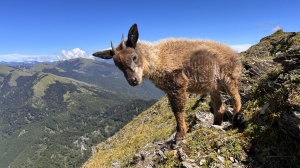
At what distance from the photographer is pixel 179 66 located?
6.66 meters

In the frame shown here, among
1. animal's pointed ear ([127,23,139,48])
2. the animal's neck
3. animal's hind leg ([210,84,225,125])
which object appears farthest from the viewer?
animal's hind leg ([210,84,225,125])

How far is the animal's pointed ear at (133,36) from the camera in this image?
634 centimetres

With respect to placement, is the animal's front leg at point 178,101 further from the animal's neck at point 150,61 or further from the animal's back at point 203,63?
the animal's neck at point 150,61

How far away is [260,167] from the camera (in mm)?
4699

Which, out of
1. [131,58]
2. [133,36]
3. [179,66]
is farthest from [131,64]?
[179,66]

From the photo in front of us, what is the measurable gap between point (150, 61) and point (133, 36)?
4.17ft

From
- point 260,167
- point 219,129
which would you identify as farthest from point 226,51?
point 260,167

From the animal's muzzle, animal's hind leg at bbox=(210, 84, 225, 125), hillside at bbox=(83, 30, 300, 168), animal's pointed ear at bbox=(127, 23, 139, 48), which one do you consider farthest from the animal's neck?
animal's hind leg at bbox=(210, 84, 225, 125)

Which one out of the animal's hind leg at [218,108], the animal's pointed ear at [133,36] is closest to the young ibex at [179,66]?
the animal's pointed ear at [133,36]

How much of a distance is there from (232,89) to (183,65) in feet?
8.11

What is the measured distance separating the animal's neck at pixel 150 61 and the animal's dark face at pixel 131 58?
0.86 feet

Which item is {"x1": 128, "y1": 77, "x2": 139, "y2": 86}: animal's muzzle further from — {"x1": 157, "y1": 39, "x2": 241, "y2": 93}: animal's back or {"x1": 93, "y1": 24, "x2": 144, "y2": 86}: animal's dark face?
{"x1": 157, "y1": 39, "x2": 241, "y2": 93}: animal's back

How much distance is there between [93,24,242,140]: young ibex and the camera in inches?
255

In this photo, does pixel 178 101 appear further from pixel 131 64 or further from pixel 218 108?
pixel 218 108
